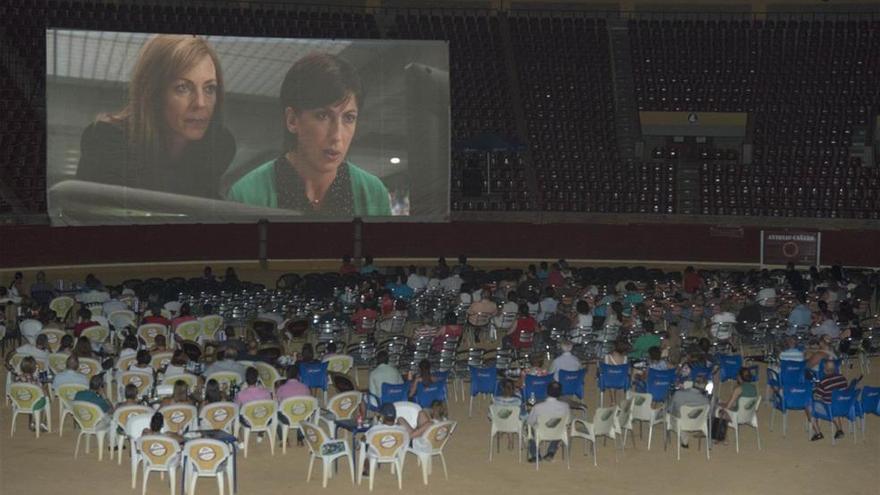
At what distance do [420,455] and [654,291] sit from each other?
12468mm

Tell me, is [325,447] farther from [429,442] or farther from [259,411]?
[259,411]

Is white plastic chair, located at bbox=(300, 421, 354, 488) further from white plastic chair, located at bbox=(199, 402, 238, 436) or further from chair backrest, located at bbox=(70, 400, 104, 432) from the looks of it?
chair backrest, located at bbox=(70, 400, 104, 432)

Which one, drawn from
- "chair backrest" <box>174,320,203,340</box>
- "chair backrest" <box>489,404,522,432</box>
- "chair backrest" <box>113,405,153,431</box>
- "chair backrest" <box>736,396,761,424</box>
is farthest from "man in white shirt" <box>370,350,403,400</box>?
"chair backrest" <box>174,320,203,340</box>

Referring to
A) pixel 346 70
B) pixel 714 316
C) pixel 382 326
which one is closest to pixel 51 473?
pixel 382 326

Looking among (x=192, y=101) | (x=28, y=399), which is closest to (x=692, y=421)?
(x=28, y=399)

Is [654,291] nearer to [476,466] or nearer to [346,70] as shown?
[476,466]

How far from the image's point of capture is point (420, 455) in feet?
59.5

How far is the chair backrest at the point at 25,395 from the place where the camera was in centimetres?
2012

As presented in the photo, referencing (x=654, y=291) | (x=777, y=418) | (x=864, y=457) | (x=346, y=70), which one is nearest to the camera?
(x=864, y=457)

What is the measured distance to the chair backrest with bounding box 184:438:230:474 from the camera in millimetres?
16828

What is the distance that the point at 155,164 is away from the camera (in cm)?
3956

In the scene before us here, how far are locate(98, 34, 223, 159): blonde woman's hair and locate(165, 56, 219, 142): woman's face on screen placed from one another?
255 millimetres

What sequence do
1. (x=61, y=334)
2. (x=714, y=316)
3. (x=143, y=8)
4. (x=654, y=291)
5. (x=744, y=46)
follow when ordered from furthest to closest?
(x=744, y=46)
(x=143, y=8)
(x=654, y=291)
(x=714, y=316)
(x=61, y=334)

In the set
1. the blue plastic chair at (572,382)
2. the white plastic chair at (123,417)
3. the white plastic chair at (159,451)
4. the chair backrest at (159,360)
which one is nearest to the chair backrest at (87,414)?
the white plastic chair at (123,417)
